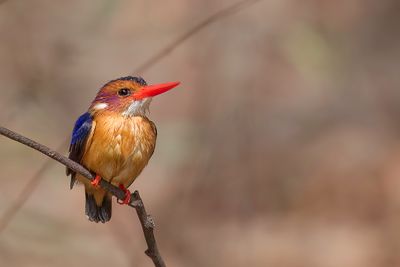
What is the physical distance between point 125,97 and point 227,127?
126 inches

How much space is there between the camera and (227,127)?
6.35m

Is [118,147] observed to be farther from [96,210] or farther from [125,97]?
[96,210]

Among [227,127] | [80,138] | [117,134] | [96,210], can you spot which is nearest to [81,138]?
[80,138]

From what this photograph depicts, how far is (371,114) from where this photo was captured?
744 cm

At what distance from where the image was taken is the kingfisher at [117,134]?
3104mm

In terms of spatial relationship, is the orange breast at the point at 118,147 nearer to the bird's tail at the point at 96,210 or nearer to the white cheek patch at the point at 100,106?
the white cheek patch at the point at 100,106

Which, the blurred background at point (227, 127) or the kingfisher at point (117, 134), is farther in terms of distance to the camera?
the blurred background at point (227, 127)

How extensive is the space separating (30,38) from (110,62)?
1.01 metres

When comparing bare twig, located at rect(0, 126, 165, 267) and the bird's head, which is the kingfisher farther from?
bare twig, located at rect(0, 126, 165, 267)

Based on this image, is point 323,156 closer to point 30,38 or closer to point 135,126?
point 30,38

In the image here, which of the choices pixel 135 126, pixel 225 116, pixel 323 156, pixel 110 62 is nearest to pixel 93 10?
pixel 110 62

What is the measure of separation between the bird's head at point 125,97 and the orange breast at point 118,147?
0.11ft

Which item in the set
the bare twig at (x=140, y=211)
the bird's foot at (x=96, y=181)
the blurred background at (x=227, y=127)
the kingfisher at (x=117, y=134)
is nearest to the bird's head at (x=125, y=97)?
the kingfisher at (x=117, y=134)

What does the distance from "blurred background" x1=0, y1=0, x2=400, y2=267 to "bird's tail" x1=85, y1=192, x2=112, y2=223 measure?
2305 mm
